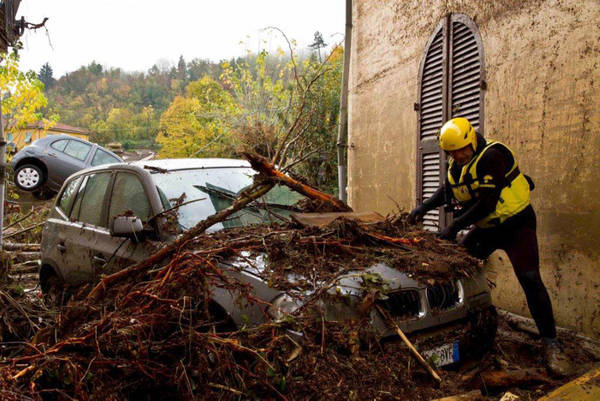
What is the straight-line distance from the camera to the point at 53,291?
4.80 m

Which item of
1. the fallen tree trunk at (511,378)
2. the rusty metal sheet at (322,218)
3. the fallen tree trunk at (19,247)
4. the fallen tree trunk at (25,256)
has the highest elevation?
the rusty metal sheet at (322,218)

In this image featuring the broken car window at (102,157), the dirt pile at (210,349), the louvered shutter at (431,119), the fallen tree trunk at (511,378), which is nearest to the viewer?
the dirt pile at (210,349)

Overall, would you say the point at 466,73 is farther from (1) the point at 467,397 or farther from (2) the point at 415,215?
(1) the point at 467,397

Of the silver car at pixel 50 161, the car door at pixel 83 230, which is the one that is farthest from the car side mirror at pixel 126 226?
the silver car at pixel 50 161

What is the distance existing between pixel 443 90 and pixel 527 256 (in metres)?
2.84

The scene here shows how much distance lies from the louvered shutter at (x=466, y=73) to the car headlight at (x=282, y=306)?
354 centimetres

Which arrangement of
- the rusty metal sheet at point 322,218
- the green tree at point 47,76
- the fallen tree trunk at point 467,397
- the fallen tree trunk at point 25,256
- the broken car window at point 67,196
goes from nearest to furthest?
the fallen tree trunk at point 467,397 → the rusty metal sheet at point 322,218 → the broken car window at point 67,196 → the fallen tree trunk at point 25,256 → the green tree at point 47,76

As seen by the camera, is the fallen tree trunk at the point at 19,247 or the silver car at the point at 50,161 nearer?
the fallen tree trunk at the point at 19,247

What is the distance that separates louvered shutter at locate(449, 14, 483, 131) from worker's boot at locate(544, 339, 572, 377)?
252cm

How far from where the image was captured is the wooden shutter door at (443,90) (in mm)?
5312

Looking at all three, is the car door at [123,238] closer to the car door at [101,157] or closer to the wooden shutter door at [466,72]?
the wooden shutter door at [466,72]

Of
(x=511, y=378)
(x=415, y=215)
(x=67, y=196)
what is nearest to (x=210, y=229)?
(x=415, y=215)

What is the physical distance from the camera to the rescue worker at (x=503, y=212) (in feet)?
11.5

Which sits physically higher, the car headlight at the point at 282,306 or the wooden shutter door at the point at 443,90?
the wooden shutter door at the point at 443,90
